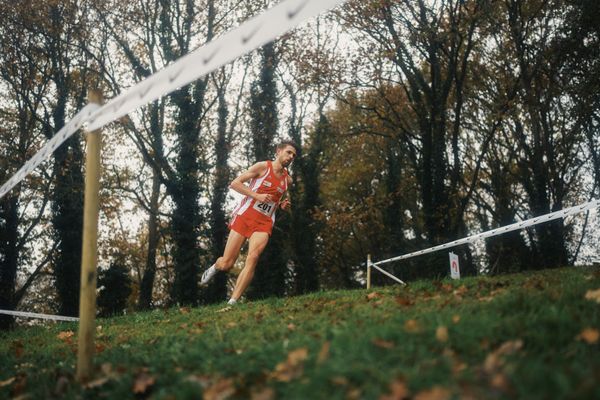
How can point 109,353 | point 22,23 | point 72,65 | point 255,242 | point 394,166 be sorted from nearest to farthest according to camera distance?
point 109,353 < point 255,242 < point 22,23 < point 72,65 < point 394,166

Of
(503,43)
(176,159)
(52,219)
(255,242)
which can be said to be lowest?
(255,242)

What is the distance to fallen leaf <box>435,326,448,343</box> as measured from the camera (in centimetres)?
290

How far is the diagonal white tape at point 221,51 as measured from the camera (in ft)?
8.74

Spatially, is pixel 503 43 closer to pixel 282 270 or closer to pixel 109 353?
pixel 282 270

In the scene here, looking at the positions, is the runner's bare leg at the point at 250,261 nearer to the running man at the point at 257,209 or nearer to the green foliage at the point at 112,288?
the running man at the point at 257,209

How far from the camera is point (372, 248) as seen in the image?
3123 centimetres

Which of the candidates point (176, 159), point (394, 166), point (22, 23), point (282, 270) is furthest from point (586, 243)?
point (22, 23)

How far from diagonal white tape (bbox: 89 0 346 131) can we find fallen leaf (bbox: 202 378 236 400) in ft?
5.51

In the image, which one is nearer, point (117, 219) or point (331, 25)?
point (331, 25)

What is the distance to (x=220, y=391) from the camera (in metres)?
2.69

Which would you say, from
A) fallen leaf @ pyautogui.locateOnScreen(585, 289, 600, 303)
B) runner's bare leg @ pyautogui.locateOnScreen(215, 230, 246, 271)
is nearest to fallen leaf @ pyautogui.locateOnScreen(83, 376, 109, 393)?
fallen leaf @ pyautogui.locateOnScreen(585, 289, 600, 303)

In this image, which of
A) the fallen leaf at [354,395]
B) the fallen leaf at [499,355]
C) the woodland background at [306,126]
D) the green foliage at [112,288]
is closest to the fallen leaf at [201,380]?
the fallen leaf at [354,395]

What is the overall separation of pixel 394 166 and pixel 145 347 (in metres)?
25.4

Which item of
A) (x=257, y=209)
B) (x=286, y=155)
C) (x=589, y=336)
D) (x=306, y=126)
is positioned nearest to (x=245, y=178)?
(x=257, y=209)
